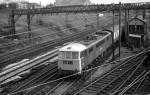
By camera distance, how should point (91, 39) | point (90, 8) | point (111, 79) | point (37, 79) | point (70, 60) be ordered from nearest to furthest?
point (70, 60) < point (111, 79) < point (37, 79) < point (91, 39) < point (90, 8)

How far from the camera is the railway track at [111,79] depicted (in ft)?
60.2

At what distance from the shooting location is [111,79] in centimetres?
2141

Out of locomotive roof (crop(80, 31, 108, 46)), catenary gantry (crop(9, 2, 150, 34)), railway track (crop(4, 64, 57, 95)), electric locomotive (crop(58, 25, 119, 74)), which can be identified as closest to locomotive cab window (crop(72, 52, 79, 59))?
electric locomotive (crop(58, 25, 119, 74))

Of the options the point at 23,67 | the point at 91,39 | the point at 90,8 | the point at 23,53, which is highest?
the point at 90,8

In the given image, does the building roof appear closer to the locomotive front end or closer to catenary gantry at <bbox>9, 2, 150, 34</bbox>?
the locomotive front end

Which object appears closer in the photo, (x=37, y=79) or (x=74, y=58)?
(x=74, y=58)

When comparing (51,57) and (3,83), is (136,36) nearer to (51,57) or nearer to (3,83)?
(51,57)

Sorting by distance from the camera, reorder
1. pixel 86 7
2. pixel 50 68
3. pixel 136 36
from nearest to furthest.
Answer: pixel 50 68 < pixel 136 36 < pixel 86 7

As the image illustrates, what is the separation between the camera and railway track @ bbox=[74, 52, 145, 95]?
18352 mm

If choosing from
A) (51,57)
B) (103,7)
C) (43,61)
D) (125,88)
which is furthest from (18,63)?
(103,7)

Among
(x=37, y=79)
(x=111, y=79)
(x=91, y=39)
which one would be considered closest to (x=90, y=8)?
(x=91, y=39)

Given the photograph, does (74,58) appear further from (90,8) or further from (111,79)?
(90,8)

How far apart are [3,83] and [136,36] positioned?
24975 millimetres

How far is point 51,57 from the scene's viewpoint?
31.1m
